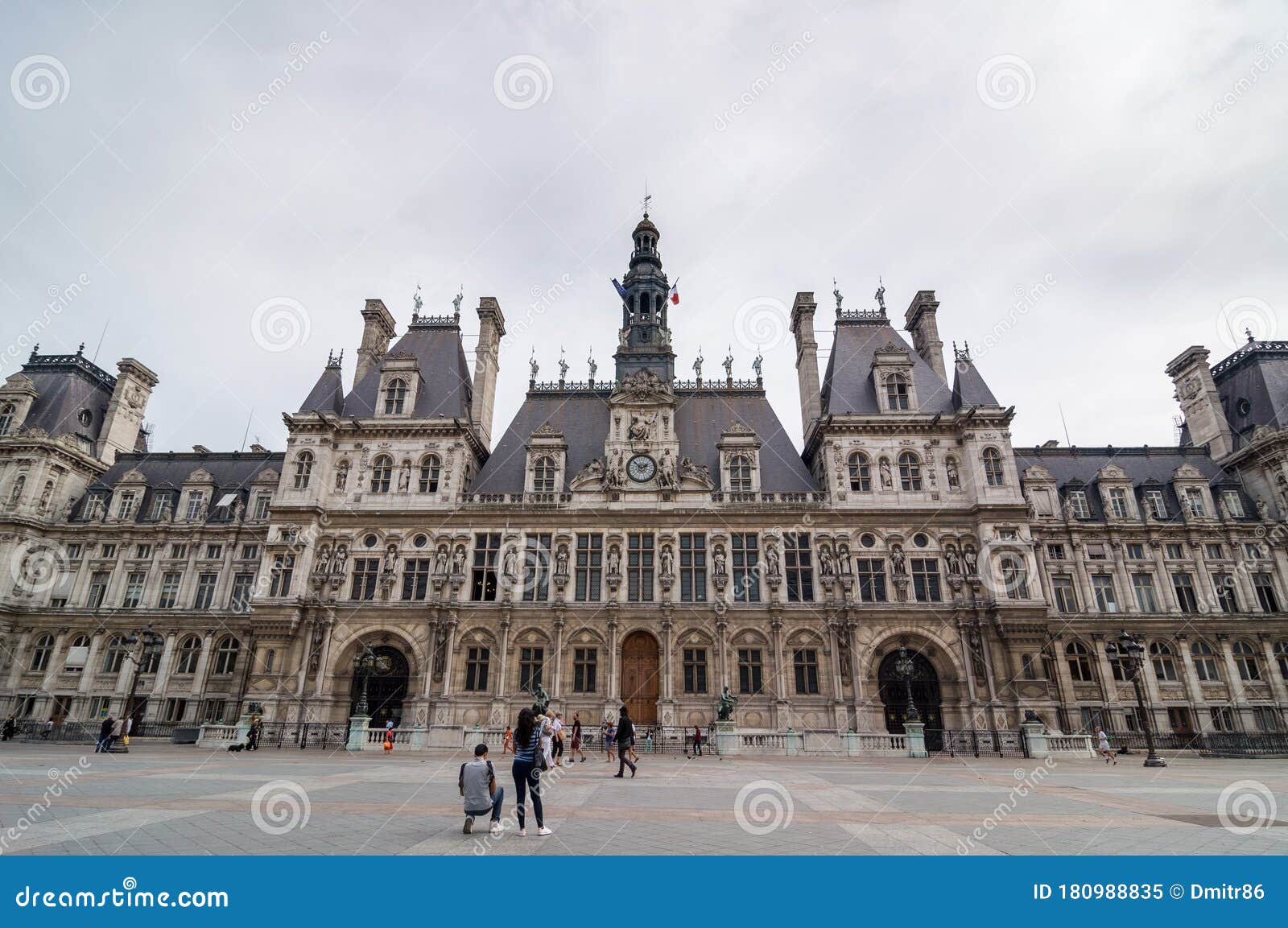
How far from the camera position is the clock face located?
122 feet

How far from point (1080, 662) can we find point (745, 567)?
20.7 meters

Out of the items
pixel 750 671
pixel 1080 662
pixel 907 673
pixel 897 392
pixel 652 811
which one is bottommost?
pixel 652 811

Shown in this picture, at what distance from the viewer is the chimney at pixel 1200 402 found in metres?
45.4

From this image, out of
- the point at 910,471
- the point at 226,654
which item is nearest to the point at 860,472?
the point at 910,471

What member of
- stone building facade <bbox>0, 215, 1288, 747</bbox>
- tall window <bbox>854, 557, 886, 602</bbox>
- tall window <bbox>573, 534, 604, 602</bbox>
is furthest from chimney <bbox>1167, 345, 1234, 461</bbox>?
tall window <bbox>573, 534, 604, 602</bbox>

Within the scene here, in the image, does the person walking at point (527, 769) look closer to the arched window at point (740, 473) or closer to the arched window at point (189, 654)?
the arched window at point (740, 473)

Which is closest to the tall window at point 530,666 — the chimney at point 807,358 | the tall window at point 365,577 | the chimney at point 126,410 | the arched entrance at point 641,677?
the arched entrance at point 641,677

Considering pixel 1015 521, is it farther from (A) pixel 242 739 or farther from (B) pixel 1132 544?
(A) pixel 242 739

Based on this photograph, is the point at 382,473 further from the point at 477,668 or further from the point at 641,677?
the point at 641,677

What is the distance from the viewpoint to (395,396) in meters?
40.8

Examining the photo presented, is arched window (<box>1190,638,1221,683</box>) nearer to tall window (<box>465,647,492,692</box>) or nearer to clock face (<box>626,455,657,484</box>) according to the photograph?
clock face (<box>626,455,657,484</box>)

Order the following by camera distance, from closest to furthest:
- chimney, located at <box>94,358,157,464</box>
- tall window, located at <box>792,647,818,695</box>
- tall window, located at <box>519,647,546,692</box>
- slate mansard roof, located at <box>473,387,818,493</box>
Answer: tall window, located at <box>792,647,818,695</box> < tall window, located at <box>519,647,546,692</box> < slate mansard roof, located at <box>473,387,818,493</box> < chimney, located at <box>94,358,157,464</box>

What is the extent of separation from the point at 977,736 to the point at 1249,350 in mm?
37802

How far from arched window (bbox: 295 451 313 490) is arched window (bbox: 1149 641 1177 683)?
161 ft
